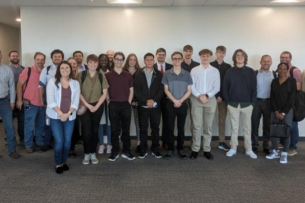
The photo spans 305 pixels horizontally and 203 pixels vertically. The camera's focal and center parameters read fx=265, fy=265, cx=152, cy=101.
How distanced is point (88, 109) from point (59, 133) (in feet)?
1.76

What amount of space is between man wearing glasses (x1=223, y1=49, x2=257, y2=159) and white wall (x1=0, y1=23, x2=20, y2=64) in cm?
722

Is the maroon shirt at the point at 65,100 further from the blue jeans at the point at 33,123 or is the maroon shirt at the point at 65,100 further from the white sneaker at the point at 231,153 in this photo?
the white sneaker at the point at 231,153

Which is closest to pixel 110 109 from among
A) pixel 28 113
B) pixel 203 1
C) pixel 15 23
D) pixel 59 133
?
pixel 59 133

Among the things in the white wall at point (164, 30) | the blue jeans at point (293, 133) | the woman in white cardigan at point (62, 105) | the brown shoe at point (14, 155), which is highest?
the white wall at point (164, 30)

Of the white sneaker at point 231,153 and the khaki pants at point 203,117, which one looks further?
the white sneaker at point 231,153

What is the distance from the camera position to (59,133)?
365 cm

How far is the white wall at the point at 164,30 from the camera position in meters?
5.57

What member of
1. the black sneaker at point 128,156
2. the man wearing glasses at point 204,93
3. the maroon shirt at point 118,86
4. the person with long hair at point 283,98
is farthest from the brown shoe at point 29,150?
the person with long hair at point 283,98

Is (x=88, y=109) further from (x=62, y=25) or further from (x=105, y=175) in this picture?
(x=62, y=25)

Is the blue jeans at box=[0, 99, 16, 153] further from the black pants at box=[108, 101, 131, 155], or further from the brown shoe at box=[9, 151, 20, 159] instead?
the black pants at box=[108, 101, 131, 155]

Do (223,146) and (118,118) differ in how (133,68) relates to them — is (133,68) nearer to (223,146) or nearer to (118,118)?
(118,118)

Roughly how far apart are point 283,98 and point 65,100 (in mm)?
3308

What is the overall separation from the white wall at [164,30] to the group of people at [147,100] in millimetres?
1147

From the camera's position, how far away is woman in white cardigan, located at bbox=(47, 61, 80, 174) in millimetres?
3578
